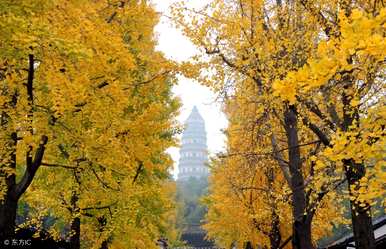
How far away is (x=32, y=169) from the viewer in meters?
7.06

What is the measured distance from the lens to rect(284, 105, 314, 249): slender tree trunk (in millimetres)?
8742

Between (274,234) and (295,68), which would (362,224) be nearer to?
(295,68)

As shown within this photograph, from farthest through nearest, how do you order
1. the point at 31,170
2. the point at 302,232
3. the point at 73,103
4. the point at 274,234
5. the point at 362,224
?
the point at 274,234 < the point at 302,232 < the point at 31,170 < the point at 362,224 < the point at 73,103

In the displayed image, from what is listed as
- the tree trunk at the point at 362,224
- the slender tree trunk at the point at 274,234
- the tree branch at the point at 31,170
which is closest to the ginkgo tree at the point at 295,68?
the tree trunk at the point at 362,224

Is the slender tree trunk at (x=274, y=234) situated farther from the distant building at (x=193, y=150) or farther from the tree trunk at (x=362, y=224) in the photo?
the distant building at (x=193, y=150)

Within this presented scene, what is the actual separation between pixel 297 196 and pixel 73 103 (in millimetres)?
5257

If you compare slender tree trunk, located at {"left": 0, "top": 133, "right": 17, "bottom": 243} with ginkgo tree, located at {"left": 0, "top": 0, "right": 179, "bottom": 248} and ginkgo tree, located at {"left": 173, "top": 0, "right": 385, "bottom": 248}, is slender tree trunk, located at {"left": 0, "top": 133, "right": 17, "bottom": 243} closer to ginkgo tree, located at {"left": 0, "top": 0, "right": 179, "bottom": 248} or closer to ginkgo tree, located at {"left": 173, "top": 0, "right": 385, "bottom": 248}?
ginkgo tree, located at {"left": 0, "top": 0, "right": 179, "bottom": 248}

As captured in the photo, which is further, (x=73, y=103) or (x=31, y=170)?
(x=31, y=170)

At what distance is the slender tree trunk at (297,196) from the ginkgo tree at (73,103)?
308 centimetres

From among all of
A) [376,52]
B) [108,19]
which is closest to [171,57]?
[108,19]

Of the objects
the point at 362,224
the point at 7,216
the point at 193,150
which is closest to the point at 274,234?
the point at 362,224

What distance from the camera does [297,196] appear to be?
29.5ft

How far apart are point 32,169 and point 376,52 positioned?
5.84 metres

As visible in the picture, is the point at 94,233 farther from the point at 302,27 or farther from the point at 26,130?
the point at 302,27
